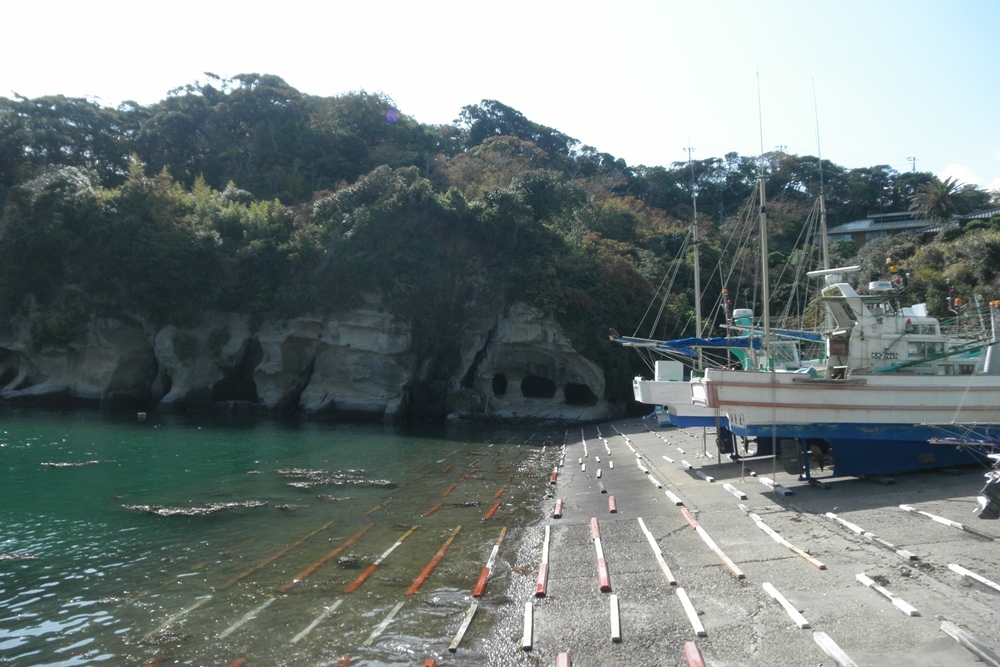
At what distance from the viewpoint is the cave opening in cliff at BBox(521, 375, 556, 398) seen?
144 feet

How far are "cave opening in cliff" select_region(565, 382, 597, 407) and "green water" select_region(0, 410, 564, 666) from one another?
16190 mm

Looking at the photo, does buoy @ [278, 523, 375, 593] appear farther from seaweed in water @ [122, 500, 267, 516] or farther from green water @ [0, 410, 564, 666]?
seaweed in water @ [122, 500, 267, 516]

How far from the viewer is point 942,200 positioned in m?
47.4

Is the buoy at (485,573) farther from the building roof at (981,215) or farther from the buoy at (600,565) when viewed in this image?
the building roof at (981,215)

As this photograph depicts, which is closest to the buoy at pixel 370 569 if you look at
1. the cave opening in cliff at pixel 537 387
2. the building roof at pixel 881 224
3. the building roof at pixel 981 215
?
the cave opening in cliff at pixel 537 387

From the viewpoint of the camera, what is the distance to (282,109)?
5750cm

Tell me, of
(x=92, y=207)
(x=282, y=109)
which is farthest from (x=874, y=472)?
(x=282, y=109)

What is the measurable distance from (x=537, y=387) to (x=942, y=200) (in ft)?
95.7

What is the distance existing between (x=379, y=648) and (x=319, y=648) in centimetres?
72

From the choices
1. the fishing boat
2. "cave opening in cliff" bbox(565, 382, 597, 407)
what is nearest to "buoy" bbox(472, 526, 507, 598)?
the fishing boat

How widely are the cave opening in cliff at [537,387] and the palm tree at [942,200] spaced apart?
27.7 meters

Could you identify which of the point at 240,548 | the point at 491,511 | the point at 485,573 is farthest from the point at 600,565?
the point at 240,548

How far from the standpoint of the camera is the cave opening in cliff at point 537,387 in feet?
144

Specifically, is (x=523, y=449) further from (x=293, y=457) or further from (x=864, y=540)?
(x=864, y=540)
